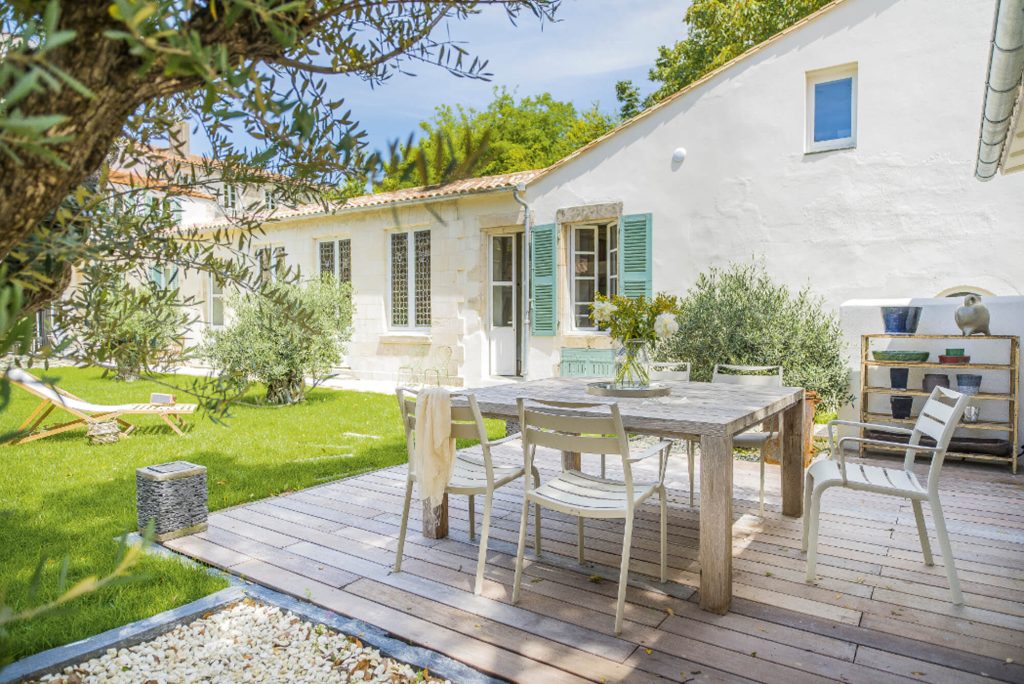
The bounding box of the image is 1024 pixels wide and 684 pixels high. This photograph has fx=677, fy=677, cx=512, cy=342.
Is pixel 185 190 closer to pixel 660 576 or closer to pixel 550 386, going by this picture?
pixel 660 576

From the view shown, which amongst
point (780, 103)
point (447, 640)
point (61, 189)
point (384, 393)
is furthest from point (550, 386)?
point (384, 393)

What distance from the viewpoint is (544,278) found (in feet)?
31.8

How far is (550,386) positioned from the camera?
4.63m

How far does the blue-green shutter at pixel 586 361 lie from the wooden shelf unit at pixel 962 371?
3.27 metres

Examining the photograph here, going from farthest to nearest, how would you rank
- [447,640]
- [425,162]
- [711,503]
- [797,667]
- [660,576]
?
[660,576], [711,503], [447,640], [797,667], [425,162]

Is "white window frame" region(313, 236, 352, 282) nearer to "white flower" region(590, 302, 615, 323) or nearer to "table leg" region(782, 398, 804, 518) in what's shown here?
"white flower" region(590, 302, 615, 323)

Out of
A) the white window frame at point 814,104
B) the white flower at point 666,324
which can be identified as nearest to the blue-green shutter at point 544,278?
the white window frame at point 814,104

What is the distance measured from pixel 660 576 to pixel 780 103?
6211 mm

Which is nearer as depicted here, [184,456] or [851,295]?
[184,456]

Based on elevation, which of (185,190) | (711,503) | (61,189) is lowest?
(711,503)

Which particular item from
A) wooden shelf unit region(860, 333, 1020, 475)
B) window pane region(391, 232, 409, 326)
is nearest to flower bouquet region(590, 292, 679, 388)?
wooden shelf unit region(860, 333, 1020, 475)

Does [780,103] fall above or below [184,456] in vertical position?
above

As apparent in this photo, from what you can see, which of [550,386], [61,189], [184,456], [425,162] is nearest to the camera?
[61,189]

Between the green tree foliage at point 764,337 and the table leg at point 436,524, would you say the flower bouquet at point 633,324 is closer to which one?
the table leg at point 436,524
